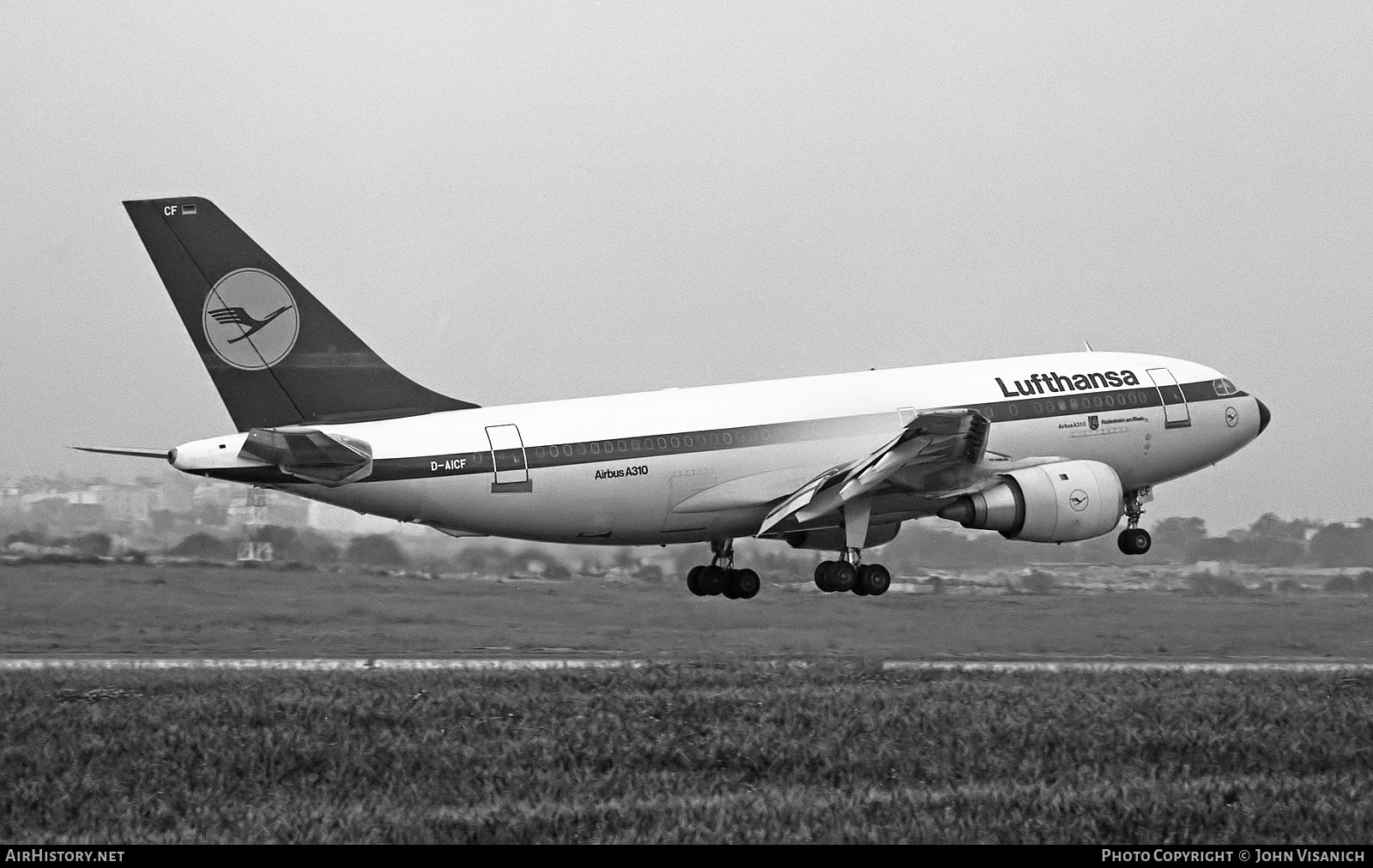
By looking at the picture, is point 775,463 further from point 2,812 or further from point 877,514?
point 2,812

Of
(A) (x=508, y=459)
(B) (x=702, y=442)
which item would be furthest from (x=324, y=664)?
(B) (x=702, y=442)

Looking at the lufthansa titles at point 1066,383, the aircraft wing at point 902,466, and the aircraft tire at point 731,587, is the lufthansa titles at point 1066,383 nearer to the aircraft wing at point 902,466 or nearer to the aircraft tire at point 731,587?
the aircraft wing at point 902,466

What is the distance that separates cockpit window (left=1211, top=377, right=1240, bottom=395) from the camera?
37.9 metres

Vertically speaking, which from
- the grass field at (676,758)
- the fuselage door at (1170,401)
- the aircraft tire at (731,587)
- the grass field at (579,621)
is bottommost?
the grass field at (676,758)

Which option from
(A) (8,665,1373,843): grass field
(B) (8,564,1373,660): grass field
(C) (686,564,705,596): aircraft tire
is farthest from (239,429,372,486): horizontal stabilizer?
(C) (686,564,705,596): aircraft tire

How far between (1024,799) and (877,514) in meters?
18.2

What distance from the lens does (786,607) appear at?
3350 cm

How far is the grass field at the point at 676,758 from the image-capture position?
50.7ft

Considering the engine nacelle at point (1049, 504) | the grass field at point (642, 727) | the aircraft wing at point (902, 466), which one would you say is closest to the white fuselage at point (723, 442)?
the aircraft wing at point (902, 466)

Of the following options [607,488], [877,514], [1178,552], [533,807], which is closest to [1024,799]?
[533,807]

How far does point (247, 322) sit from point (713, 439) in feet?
29.2

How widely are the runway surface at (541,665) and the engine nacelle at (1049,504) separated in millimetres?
3776

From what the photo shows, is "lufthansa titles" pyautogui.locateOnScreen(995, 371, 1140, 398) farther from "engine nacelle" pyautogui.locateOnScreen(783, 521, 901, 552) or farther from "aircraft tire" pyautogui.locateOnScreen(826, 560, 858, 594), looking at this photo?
"aircraft tire" pyautogui.locateOnScreen(826, 560, 858, 594)

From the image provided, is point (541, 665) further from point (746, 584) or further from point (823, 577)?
point (746, 584)
